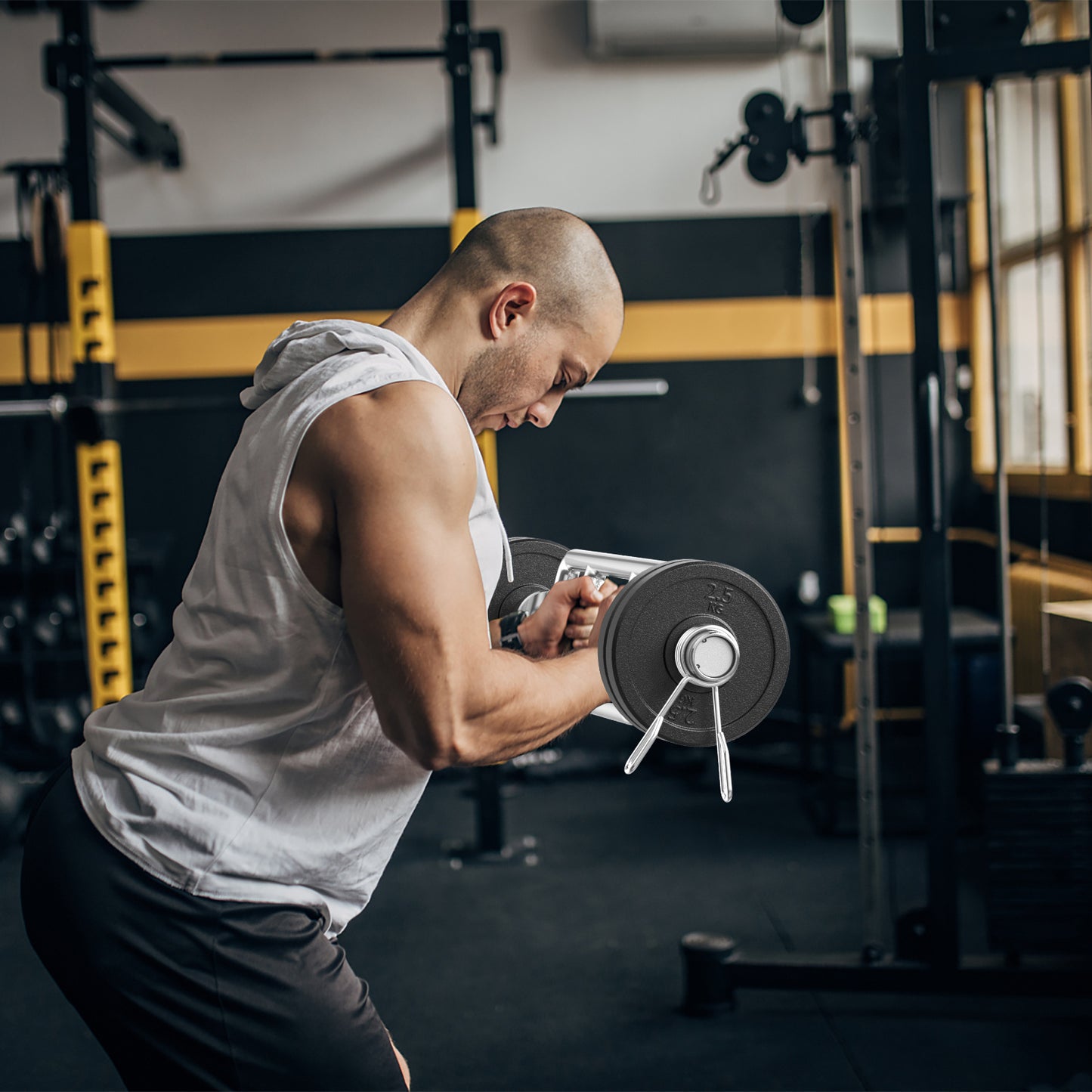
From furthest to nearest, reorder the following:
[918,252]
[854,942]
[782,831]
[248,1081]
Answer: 1. [782,831]
2. [854,942]
3. [918,252]
4. [248,1081]

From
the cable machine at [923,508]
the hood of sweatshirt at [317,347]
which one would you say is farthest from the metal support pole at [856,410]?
the hood of sweatshirt at [317,347]

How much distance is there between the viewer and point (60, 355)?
14.5 feet

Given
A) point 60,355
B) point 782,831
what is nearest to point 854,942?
point 782,831

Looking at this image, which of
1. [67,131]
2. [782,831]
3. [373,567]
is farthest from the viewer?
[782,831]

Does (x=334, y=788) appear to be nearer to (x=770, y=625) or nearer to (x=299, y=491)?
(x=299, y=491)

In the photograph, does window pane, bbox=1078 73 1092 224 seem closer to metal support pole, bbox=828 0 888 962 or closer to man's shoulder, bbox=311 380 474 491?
metal support pole, bbox=828 0 888 962

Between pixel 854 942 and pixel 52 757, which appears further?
pixel 52 757

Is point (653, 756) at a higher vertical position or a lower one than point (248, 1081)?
lower

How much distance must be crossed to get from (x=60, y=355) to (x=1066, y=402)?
12.7 ft

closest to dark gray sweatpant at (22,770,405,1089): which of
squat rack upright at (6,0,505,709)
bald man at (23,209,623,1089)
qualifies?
bald man at (23,209,623,1089)

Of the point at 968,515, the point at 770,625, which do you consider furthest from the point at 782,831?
the point at 770,625

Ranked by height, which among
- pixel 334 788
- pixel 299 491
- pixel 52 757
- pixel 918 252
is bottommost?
pixel 52 757

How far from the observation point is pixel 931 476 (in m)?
2.25

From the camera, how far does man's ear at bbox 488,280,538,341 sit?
1.03 meters
